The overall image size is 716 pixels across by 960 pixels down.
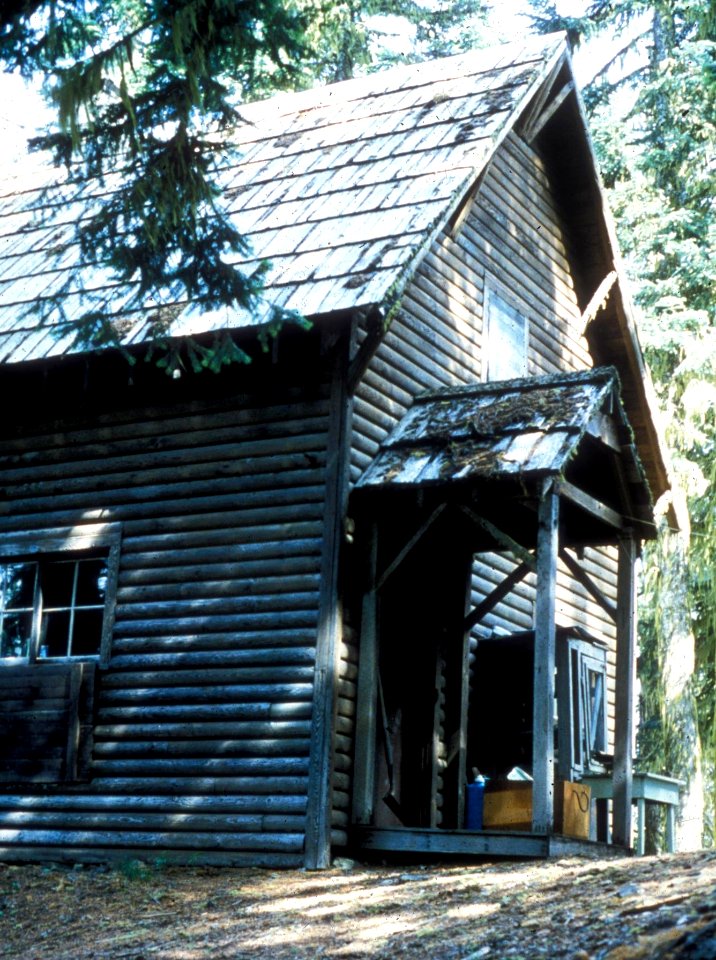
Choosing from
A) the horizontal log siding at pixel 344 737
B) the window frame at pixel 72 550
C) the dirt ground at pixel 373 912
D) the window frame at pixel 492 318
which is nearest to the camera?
the dirt ground at pixel 373 912

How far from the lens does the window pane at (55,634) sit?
48.4 feet

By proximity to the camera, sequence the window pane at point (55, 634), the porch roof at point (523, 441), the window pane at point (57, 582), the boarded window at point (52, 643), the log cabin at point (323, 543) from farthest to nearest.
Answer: the window pane at point (57, 582)
the window pane at point (55, 634)
the boarded window at point (52, 643)
the log cabin at point (323, 543)
the porch roof at point (523, 441)

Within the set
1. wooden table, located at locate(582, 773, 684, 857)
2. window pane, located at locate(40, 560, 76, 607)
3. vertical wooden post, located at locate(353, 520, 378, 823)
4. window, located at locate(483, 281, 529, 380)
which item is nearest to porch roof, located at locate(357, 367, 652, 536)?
vertical wooden post, located at locate(353, 520, 378, 823)

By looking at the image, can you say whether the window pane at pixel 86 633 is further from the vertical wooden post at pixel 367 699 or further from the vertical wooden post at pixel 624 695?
the vertical wooden post at pixel 624 695

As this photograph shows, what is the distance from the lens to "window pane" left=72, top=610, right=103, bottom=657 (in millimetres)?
14516

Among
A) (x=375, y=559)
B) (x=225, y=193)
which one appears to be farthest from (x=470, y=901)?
(x=225, y=193)

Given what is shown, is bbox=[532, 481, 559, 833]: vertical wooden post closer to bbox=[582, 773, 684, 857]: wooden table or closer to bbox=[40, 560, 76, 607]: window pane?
bbox=[582, 773, 684, 857]: wooden table

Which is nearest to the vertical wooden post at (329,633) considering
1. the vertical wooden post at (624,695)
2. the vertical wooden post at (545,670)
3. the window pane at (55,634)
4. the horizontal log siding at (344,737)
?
the horizontal log siding at (344,737)

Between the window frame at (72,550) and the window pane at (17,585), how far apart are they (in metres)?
0.10

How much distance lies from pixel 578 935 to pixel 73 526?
8.08 meters

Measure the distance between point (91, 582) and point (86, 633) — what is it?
52 centimetres

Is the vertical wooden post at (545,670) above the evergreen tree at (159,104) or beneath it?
beneath

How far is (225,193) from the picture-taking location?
16.5 metres

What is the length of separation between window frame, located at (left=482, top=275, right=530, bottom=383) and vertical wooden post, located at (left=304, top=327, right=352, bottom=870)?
10.3 ft
